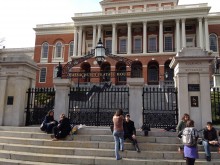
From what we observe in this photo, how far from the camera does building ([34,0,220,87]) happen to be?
136ft

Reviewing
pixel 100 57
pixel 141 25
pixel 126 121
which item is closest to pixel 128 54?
pixel 141 25

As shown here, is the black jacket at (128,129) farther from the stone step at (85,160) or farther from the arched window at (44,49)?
the arched window at (44,49)

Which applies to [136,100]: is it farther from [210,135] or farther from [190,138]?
[190,138]

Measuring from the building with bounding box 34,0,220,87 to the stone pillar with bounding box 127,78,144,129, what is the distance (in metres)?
28.9

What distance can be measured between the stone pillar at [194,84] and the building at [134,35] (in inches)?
1169

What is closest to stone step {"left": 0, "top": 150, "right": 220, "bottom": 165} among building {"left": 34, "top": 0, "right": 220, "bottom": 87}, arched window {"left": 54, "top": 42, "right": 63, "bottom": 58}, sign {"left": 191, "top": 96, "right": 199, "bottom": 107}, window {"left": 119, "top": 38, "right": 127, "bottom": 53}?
sign {"left": 191, "top": 96, "right": 199, "bottom": 107}

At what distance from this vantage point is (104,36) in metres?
46.7

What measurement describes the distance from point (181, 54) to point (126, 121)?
12.1ft

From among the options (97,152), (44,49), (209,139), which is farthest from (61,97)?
(44,49)

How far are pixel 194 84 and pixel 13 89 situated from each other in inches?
311

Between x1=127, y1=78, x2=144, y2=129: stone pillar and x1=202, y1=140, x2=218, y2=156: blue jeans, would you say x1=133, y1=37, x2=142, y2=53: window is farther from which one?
x1=202, y1=140, x2=218, y2=156: blue jeans

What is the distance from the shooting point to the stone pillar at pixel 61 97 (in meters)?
10.4

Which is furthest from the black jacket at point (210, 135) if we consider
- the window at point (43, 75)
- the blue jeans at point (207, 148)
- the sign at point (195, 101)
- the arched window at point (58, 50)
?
the arched window at point (58, 50)

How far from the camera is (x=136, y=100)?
9930 millimetres
